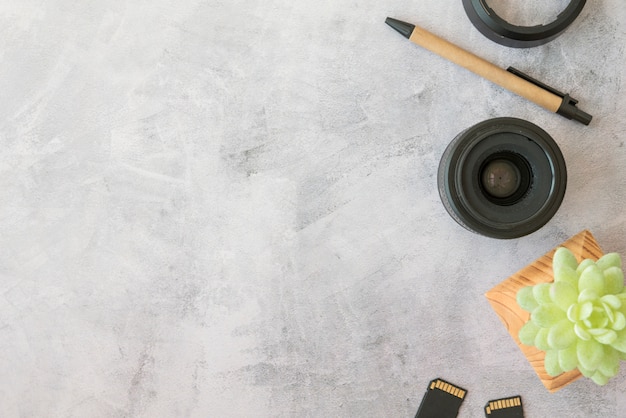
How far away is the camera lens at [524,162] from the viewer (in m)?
0.62

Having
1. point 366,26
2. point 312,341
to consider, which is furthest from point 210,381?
point 366,26

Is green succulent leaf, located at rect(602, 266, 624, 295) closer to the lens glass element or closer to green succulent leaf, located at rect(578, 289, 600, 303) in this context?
green succulent leaf, located at rect(578, 289, 600, 303)

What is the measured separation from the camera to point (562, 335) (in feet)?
1.79

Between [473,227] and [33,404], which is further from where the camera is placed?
[33,404]

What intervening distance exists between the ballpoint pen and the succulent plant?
0.64 feet

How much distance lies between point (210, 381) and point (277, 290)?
141 mm

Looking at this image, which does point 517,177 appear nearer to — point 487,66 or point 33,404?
point 487,66

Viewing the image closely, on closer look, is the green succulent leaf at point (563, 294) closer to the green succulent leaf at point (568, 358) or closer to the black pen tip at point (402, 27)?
the green succulent leaf at point (568, 358)

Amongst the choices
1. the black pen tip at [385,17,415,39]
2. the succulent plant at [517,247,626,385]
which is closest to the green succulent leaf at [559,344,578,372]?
the succulent plant at [517,247,626,385]

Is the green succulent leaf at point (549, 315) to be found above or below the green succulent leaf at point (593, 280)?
below

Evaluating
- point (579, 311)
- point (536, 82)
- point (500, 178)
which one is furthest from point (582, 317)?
point (536, 82)

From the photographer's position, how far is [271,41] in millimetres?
708

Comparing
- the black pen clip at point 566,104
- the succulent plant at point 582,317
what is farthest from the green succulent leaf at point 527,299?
the black pen clip at point 566,104

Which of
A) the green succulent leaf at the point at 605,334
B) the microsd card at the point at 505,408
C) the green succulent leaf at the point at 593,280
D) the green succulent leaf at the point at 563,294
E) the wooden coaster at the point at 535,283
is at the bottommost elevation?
the microsd card at the point at 505,408
